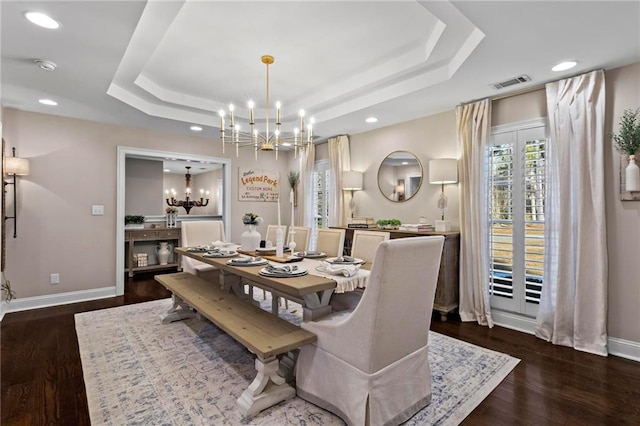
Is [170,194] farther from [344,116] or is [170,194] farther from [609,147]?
[609,147]

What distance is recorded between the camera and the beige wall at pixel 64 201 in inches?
154

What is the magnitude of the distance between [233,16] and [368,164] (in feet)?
9.79

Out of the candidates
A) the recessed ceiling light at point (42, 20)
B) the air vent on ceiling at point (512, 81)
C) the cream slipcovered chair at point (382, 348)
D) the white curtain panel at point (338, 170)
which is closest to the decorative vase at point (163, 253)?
the white curtain panel at point (338, 170)

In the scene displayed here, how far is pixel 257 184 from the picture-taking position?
6031 millimetres

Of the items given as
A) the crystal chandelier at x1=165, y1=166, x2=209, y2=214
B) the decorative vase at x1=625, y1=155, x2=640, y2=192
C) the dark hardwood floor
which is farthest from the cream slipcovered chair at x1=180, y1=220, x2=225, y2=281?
the decorative vase at x1=625, y1=155, x2=640, y2=192

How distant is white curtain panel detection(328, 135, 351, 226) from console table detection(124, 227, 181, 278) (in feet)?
10.5

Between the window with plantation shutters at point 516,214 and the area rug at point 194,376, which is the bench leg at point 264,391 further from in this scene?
the window with plantation shutters at point 516,214

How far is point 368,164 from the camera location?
16.2 ft

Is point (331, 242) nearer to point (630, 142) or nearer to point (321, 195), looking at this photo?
point (321, 195)

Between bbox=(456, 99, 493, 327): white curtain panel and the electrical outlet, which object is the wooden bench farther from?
the electrical outlet

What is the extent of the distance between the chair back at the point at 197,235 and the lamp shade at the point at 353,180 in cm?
201

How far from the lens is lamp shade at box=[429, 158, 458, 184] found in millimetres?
3689

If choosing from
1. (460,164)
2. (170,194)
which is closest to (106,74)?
(460,164)

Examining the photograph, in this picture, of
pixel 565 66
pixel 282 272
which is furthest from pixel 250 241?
pixel 565 66
